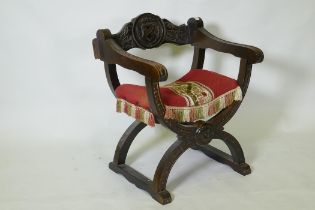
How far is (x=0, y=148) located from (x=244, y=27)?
1.66m

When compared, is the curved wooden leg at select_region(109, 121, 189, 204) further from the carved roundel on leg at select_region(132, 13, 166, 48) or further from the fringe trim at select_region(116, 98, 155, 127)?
the carved roundel on leg at select_region(132, 13, 166, 48)

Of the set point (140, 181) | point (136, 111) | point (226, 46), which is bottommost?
point (140, 181)

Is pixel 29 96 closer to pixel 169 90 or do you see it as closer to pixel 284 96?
pixel 169 90

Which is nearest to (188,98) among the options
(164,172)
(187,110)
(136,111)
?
(187,110)

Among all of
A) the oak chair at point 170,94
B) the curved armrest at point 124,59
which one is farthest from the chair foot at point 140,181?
the curved armrest at point 124,59

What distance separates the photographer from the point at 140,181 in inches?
94.1

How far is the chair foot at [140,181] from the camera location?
2266mm

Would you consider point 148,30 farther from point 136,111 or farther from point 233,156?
point 233,156

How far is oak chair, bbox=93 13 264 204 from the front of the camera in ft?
7.16

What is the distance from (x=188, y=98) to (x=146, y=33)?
18.4 inches

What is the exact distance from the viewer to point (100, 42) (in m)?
2.34

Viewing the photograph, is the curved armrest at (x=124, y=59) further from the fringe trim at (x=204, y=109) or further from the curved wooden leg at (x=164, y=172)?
the curved wooden leg at (x=164, y=172)

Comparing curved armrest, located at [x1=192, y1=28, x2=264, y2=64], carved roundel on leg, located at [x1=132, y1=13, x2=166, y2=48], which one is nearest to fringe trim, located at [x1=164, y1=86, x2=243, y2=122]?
curved armrest, located at [x1=192, y1=28, x2=264, y2=64]

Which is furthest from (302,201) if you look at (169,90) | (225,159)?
(169,90)
